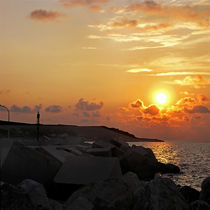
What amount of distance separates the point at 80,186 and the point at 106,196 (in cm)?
335

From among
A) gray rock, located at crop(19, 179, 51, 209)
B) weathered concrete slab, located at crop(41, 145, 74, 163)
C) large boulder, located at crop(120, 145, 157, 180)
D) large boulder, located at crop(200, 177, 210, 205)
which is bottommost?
large boulder, located at crop(120, 145, 157, 180)

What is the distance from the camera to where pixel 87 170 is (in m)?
12.9

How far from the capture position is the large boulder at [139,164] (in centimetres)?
2430

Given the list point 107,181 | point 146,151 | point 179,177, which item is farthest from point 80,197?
point 179,177

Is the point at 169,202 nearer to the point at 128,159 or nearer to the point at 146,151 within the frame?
the point at 128,159

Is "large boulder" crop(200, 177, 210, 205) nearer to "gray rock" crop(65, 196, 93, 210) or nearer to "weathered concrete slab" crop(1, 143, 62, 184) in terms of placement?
"gray rock" crop(65, 196, 93, 210)

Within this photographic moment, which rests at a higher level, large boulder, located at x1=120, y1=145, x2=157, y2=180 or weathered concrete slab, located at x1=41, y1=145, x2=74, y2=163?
weathered concrete slab, located at x1=41, y1=145, x2=74, y2=163

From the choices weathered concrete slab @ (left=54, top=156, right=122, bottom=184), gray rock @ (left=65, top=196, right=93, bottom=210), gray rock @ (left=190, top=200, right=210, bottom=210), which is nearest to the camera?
gray rock @ (left=65, top=196, right=93, bottom=210)

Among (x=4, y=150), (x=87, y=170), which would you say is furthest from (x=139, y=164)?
(x=4, y=150)

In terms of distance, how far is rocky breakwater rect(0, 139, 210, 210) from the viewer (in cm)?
871

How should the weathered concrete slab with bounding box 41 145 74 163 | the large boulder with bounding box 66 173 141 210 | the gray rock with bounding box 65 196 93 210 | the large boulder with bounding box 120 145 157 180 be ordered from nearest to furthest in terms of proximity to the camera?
the gray rock with bounding box 65 196 93 210 → the large boulder with bounding box 66 173 141 210 → the weathered concrete slab with bounding box 41 145 74 163 → the large boulder with bounding box 120 145 157 180

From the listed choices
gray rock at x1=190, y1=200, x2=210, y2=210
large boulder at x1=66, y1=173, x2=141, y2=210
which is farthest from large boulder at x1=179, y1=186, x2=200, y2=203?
large boulder at x1=66, y1=173, x2=141, y2=210

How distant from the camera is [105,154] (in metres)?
23.9

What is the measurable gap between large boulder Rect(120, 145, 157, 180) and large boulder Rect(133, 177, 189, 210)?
15.1 meters
